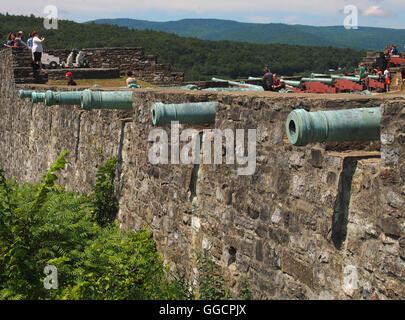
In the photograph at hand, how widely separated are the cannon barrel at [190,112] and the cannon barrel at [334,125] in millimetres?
2020

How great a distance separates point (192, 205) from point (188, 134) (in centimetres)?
78

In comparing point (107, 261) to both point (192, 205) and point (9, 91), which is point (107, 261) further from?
point (9, 91)

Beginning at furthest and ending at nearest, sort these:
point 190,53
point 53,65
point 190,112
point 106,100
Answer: point 190,53 → point 53,65 → point 106,100 → point 190,112

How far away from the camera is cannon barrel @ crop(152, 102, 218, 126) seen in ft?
19.5

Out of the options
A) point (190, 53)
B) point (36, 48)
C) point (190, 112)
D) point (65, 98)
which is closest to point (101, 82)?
point (36, 48)

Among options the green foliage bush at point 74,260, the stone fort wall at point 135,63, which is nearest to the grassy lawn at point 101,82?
the stone fort wall at point 135,63

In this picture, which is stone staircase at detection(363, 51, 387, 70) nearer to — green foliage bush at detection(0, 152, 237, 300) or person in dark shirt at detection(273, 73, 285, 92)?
person in dark shirt at detection(273, 73, 285, 92)

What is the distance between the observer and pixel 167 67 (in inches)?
855

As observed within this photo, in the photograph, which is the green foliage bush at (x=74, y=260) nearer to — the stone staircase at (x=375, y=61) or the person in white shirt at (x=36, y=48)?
the person in white shirt at (x=36, y=48)

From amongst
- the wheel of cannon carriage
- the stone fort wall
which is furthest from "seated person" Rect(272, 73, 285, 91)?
the wheel of cannon carriage

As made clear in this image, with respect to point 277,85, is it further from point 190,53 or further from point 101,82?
point 190,53

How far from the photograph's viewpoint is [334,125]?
158 inches

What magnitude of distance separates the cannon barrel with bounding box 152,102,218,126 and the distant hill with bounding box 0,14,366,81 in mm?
32459

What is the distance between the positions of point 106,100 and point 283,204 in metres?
3.75
